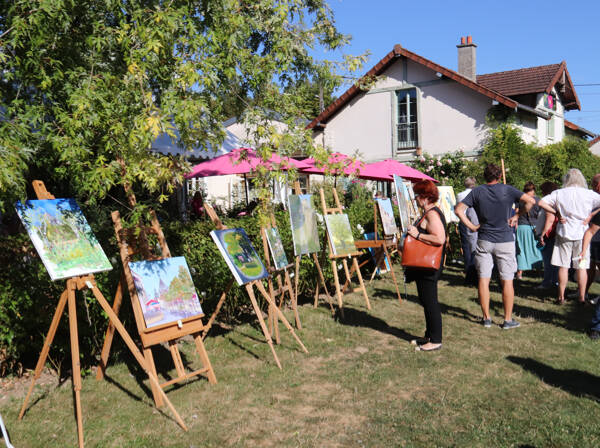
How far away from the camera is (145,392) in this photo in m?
4.41

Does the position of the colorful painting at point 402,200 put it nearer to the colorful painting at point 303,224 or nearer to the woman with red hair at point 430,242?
the colorful painting at point 303,224

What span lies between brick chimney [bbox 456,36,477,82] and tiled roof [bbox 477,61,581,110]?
1029mm

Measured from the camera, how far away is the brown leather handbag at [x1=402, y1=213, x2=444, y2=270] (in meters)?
4.98

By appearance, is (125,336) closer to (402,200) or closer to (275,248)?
(275,248)

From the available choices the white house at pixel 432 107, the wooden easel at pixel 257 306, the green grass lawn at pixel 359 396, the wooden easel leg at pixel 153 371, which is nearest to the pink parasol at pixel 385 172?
the green grass lawn at pixel 359 396

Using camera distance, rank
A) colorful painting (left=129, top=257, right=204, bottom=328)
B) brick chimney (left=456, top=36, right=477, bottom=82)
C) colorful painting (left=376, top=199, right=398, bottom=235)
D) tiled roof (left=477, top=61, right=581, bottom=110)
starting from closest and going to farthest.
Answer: colorful painting (left=129, top=257, right=204, bottom=328) → colorful painting (left=376, top=199, right=398, bottom=235) → tiled roof (left=477, top=61, right=581, bottom=110) → brick chimney (left=456, top=36, right=477, bottom=82)

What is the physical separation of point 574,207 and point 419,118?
13.6 metres

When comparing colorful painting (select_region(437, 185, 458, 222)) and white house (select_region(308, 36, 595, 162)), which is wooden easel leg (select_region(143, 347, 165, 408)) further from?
white house (select_region(308, 36, 595, 162))

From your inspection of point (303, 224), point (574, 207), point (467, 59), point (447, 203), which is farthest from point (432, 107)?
point (303, 224)

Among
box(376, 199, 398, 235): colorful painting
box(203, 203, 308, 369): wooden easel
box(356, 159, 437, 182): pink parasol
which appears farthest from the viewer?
box(356, 159, 437, 182): pink parasol

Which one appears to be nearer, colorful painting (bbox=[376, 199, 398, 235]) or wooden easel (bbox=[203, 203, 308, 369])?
wooden easel (bbox=[203, 203, 308, 369])

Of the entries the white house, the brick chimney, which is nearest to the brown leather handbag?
the white house

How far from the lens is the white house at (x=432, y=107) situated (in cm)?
1847

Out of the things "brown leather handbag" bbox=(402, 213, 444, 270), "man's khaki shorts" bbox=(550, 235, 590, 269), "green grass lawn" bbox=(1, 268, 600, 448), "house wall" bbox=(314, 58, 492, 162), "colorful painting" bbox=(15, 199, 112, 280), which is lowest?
"green grass lawn" bbox=(1, 268, 600, 448)
